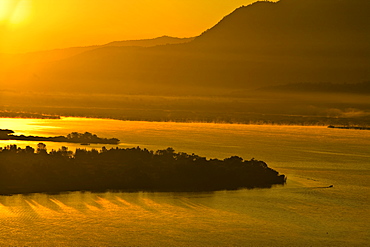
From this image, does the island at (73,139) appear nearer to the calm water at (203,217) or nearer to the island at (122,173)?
the calm water at (203,217)

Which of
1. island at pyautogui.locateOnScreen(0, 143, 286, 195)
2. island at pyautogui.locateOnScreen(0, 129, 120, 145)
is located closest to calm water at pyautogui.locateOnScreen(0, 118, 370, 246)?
island at pyautogui.locateOnScreen(0, 143, 286, 195)

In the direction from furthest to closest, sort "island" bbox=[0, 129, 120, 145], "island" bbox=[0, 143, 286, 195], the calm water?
1. "island" bbox=[0, 129, 120, 145]
2. "island" bbox=[0, 143, 286, 195]
3. the calm water

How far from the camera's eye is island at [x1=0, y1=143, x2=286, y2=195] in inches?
1732

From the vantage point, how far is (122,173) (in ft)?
152

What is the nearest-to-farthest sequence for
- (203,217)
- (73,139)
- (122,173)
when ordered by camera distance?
(203,217) → (122,173) → (73,139)

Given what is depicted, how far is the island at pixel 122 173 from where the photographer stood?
144 feet

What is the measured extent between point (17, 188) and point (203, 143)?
4622 cm

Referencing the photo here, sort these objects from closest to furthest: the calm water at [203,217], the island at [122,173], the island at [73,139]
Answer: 1. the calm water at [203,217]
2. the island at [122,173]
3. the island at [73,139]

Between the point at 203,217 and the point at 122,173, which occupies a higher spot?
the point at 122,173

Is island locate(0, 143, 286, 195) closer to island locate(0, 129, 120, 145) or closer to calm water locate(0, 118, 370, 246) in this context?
calm water locate(0, 118, 370, 246)

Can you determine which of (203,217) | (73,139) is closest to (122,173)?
(203,217)

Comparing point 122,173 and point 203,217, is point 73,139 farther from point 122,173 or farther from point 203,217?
point 203,217

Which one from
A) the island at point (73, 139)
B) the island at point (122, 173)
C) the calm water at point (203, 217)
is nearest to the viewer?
the calm water at point (203, 217)

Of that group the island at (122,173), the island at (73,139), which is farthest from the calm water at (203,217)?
the island at (73,139)
